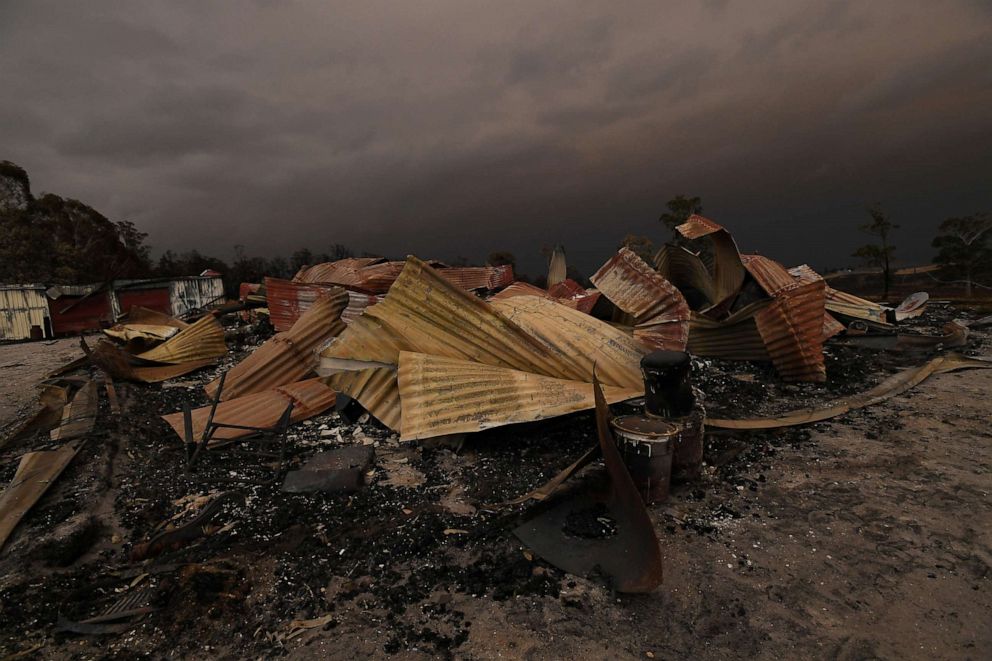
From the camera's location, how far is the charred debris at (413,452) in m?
2.50

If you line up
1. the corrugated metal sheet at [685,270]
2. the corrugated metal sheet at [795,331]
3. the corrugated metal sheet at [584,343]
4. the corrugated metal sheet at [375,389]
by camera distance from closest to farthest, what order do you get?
the corrugated metal sheet at [584,343] → the corrugated metal sheet at [375,389] → the corrugated metal sheet at [795,331] → the corrugated metal sheet at [685,270]

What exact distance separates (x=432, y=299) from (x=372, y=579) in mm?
2635

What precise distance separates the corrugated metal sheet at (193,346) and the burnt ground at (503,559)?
358 centimetres

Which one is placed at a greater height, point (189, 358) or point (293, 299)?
point (293, 299)

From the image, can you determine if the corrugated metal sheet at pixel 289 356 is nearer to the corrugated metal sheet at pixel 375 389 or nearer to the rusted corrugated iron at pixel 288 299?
the corrugated metal sheet at pixel 375 389

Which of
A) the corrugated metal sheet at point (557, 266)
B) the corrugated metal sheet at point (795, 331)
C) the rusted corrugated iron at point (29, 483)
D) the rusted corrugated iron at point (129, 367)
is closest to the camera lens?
the rusted corrugated iron at point (29, 483)

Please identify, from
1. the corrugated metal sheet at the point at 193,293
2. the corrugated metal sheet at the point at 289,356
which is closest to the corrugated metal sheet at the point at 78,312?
the corrugated metal sheet at the point at 193,293

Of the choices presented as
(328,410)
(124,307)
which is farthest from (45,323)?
(328,410)

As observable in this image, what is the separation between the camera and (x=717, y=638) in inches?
82.9

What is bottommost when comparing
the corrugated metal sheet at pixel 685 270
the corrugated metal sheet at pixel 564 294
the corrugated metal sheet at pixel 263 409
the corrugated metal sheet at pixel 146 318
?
the corrugated metal sheet at pixel 263 409

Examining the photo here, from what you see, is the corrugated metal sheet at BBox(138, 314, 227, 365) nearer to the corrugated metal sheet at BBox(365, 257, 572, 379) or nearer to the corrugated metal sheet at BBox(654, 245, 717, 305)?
the corrugated metal sheet at BBox(365, 257, 572, 379)

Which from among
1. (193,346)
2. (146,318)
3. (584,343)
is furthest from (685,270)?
(146,318)

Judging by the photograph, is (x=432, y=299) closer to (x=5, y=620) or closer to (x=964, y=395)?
(x=5, y=620)

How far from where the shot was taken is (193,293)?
20281 mm
